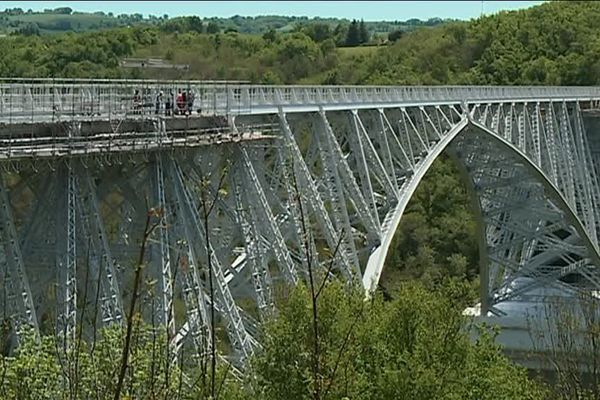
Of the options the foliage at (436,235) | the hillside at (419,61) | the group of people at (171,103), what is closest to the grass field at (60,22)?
the hillside at (419,61)

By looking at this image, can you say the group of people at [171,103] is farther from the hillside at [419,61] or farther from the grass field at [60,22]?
the grass field at [60,22]

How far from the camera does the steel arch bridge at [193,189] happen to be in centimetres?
1563

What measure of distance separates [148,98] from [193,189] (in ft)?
5.89

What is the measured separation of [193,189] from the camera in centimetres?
1945

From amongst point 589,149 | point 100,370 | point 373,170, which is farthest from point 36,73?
point 100,370

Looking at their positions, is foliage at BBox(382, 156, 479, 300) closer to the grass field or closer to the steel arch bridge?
the steel arch bridge

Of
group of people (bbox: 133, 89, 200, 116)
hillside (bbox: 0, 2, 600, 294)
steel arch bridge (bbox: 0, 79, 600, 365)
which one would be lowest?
hillside (bbox: 0, 2, 600, 294)

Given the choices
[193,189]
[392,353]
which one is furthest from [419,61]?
[392,353]

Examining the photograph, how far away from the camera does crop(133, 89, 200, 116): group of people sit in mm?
19359

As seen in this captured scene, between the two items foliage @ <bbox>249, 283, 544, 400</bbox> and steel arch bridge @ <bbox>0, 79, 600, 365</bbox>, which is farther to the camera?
foliage @ <bbox>249, 283, 544, 400</bbox>

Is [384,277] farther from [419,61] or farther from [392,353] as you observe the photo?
[392,353]

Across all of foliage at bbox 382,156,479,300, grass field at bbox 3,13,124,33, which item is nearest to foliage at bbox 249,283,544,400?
foliage at bbox 382,156,479,300

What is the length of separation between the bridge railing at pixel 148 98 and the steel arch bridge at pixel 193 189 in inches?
1.5

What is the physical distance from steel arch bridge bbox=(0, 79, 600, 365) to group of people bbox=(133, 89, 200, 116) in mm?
41
